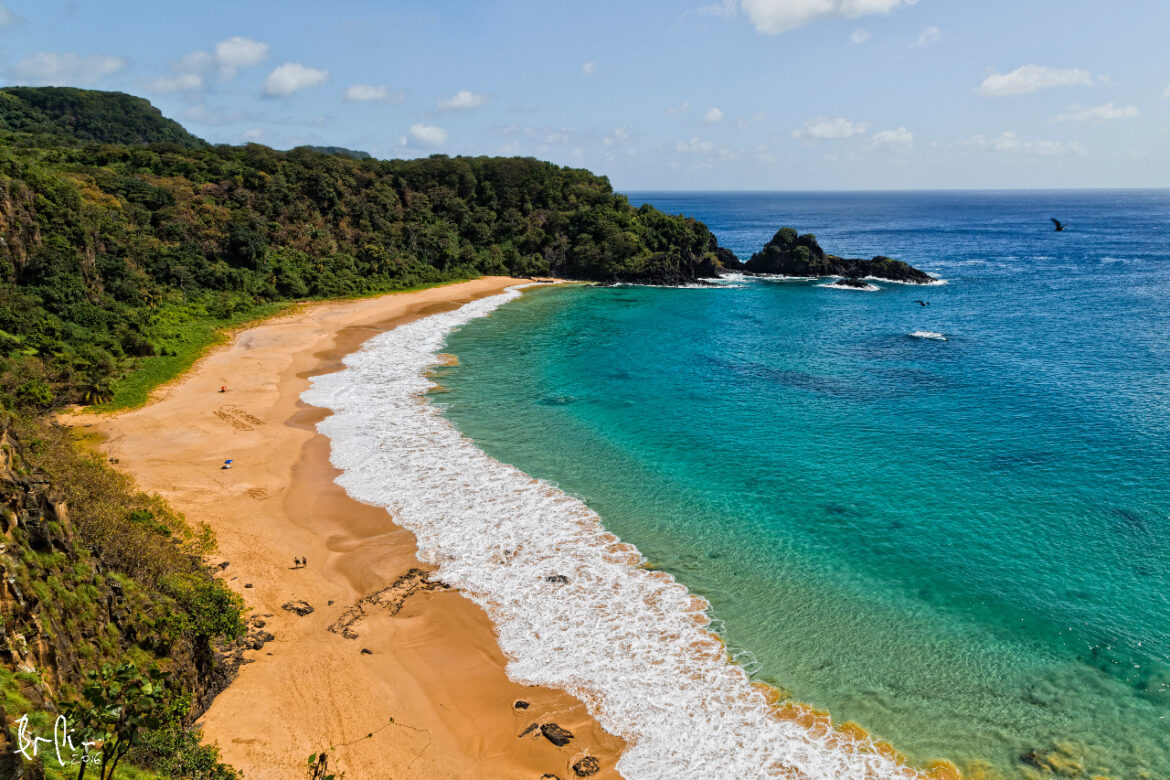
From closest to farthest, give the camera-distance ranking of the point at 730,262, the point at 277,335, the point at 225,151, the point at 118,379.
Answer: the point at 118,379 < the point at 277,335 < the point at 225,151 < the point at 730,262

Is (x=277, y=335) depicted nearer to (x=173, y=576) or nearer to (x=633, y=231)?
(x=173, y=576)

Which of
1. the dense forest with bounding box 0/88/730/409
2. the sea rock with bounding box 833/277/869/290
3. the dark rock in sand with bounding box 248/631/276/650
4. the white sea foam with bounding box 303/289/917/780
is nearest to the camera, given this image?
the white sea foam with bounding box 303/289/917/780

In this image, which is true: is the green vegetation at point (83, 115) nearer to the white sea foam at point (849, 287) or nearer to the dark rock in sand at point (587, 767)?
the white sea foam at point (849, 287)

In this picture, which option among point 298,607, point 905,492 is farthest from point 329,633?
point 905,492

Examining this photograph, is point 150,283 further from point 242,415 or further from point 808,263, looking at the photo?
point 808,263

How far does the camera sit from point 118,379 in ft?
127

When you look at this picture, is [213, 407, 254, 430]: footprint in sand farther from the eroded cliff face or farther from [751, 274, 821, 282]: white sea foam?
[751, 274, 821, 282]: white sea foam

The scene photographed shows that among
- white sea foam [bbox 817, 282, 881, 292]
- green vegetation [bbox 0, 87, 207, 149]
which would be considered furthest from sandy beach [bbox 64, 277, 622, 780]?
green vegetation [bbox 0, 87, 207, 149]

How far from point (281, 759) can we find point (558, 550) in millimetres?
11585

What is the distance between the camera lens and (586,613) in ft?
67.8

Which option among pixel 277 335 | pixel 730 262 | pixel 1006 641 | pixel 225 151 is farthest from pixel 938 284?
pixel 225 151

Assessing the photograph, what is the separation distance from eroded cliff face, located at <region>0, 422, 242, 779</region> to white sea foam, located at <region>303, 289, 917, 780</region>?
9.19m

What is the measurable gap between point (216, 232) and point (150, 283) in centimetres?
1236

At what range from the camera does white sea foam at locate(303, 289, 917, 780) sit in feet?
51.6
